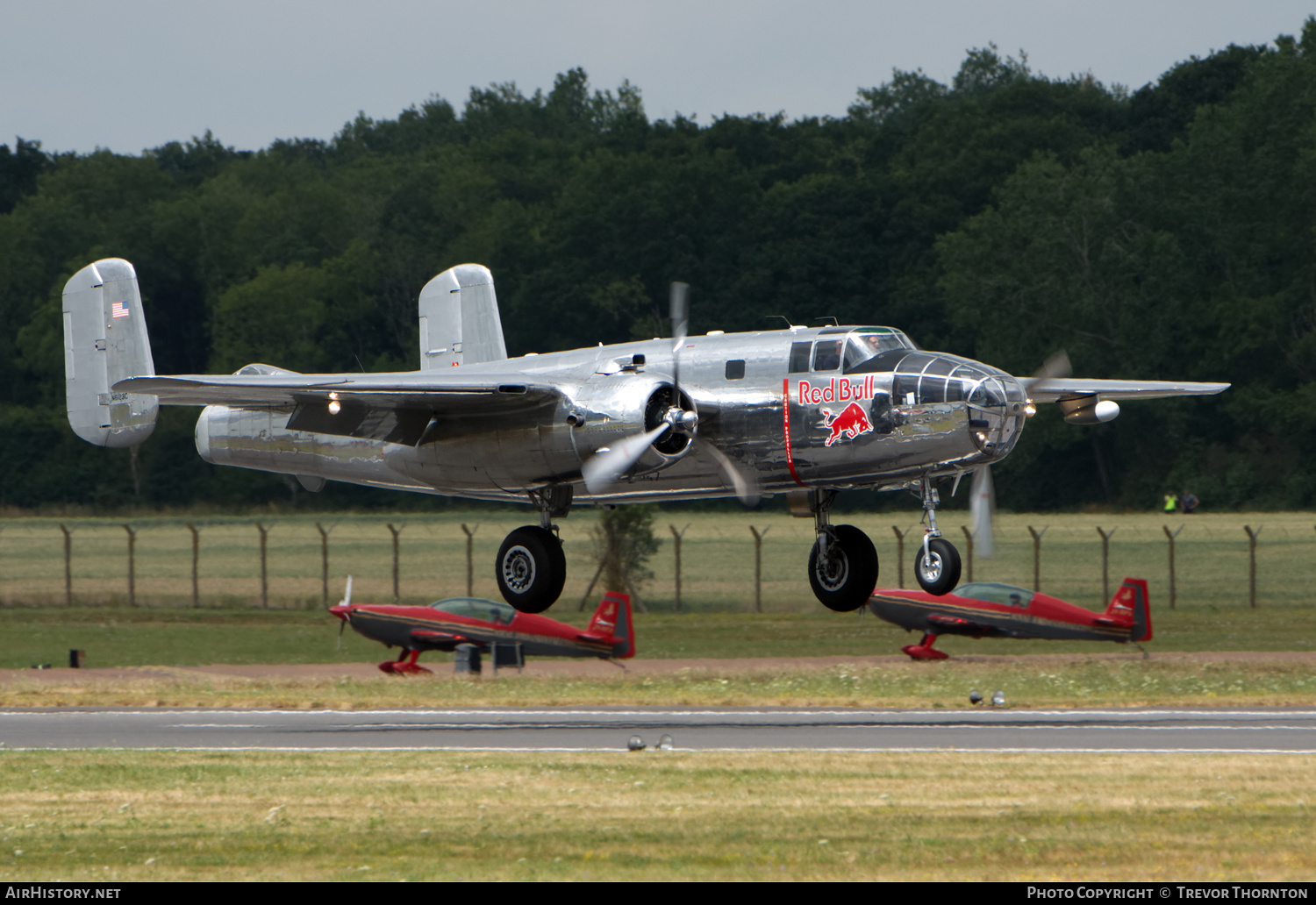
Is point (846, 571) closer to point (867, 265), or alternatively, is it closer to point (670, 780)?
point (670, 780)

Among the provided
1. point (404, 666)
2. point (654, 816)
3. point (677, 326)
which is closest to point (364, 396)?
point (677, 326)

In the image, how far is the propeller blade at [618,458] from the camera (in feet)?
86.7

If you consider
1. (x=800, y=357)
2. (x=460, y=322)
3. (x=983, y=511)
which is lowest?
(x=983, y=511)

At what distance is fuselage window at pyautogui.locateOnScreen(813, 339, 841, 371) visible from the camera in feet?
89.3

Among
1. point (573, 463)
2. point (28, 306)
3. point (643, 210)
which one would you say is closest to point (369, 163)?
point (28, 306)

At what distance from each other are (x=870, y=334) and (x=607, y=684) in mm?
28279

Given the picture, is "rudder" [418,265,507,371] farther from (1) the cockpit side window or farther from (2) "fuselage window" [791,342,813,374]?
(1) the cockpit side window

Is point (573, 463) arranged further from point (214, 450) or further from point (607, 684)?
point (607, 684)

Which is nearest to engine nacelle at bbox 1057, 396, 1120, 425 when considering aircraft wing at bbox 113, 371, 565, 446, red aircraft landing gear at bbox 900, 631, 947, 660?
aircraft wing at bbox 113, 371, 565, 446

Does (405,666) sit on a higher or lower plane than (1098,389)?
lower

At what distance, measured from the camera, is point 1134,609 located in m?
56.0

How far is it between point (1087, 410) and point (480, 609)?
96.3 feet

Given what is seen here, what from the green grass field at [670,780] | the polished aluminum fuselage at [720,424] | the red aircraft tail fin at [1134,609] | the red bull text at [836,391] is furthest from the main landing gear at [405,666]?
the red bull text at [836,391]

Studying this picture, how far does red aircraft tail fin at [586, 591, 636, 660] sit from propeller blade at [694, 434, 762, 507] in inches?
1066
